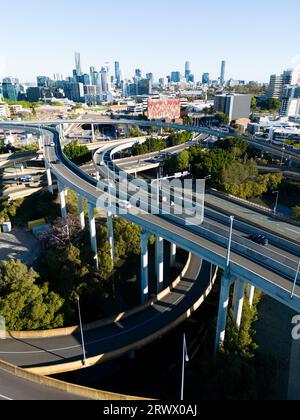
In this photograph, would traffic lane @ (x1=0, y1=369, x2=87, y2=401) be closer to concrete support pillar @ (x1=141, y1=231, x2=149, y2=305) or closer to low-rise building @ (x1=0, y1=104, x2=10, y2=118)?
concrete support pillar @ (x1=141, y1=231, x2=149, y2=305)

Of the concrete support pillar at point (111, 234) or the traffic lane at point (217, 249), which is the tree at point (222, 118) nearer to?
the concrete support pillar at point (111, 234)

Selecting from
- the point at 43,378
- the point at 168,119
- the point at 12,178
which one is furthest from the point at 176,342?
the point at 168,119

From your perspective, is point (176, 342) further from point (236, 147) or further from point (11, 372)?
point (236, 147)

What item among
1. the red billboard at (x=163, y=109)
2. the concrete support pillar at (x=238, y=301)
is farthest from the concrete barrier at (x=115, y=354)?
the red billboard at (x=163, y=109)

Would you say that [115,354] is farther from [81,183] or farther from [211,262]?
[81,183]

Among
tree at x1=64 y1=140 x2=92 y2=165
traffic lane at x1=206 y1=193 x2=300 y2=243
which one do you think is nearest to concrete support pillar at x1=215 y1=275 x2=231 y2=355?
traffic lane at x1=206 y1=193 x2=300 y2=243

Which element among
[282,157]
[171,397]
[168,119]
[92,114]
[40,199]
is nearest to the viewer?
[171,397]

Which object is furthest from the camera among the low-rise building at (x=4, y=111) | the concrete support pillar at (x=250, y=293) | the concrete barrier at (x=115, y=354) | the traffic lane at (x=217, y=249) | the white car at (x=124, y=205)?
the low-rise building at (x=4, y=111)
